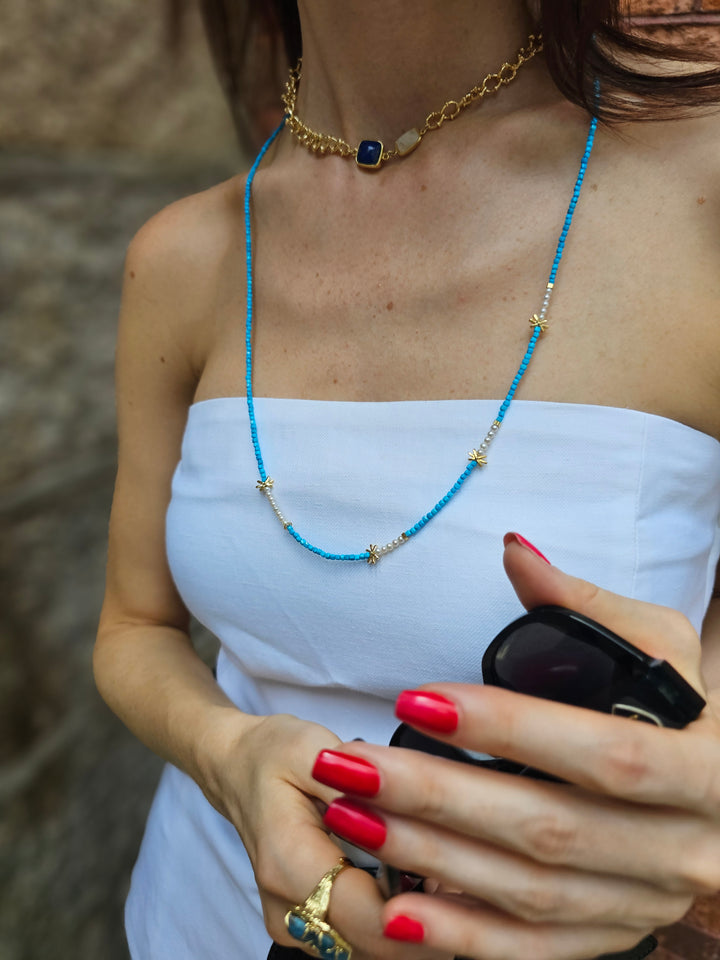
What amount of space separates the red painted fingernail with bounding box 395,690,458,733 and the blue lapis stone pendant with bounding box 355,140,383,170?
65 centimetres

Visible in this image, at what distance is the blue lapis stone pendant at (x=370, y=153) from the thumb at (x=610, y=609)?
0.58 meters

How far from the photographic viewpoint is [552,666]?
0.41m

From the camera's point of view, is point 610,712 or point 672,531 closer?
point 610,712

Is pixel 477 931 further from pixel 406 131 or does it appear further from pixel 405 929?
pixel 406 131

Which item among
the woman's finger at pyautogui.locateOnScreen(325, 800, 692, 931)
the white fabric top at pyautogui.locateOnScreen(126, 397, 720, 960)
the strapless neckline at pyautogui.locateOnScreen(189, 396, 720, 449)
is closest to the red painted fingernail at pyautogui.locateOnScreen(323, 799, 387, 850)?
the woman's finger at pyautogui.locateOnScreen(325, 800, 692, 931)

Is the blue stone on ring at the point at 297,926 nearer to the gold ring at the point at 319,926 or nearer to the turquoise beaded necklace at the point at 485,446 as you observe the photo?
the gold ring at the point at 319,926

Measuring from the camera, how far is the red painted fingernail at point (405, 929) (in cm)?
40

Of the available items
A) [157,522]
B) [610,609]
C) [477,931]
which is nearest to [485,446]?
[610,609]

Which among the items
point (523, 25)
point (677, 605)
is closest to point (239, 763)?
point (677, 605)

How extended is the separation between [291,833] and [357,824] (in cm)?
14

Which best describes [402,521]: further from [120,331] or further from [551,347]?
[120,331]

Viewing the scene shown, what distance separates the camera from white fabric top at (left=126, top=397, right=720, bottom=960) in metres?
0.61

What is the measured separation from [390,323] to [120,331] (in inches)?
17.4

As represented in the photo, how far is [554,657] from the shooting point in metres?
0.41
